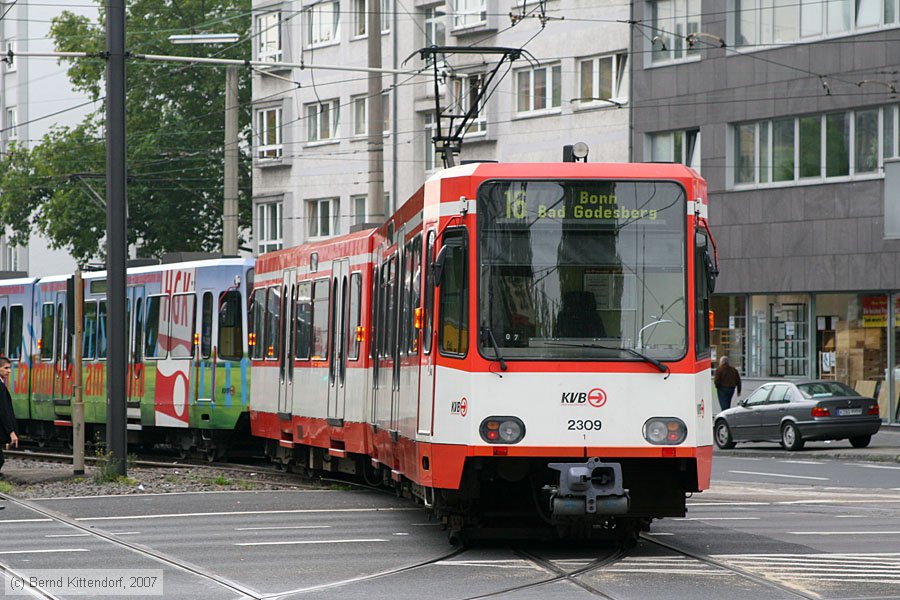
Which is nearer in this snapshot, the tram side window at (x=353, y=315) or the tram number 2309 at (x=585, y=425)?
the tram number 2309 at (x=585, y=425)

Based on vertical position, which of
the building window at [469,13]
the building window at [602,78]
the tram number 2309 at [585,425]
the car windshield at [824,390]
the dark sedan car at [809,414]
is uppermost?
the building window at [469,13]

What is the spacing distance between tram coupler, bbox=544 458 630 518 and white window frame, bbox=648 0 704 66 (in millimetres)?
30046

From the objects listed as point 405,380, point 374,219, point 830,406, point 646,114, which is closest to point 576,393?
point 405,380

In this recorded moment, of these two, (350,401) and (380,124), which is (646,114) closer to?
(380,124)

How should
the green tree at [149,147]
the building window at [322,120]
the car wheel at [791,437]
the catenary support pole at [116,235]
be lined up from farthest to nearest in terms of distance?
the green tree at [149,147] → the building window at [322,120] → the car wheel at [791,437] → the catenary support pole at [116,235]

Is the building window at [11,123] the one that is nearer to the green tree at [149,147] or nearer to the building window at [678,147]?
the green tree at [149,147]

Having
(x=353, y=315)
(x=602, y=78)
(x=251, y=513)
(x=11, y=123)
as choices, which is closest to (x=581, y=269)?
(x=251, y=513)

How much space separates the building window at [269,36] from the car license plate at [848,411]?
104 feet

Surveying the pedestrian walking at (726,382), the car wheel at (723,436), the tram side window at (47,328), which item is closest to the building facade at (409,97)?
the pedestrian walking at (726,382)

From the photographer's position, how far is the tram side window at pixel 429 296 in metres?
14.0

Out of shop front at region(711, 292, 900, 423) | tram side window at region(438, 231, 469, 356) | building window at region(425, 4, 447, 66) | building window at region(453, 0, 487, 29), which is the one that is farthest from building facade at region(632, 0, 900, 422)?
tram side window at region(438, 231, 469, 356)

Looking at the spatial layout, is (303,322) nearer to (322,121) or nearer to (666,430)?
(666,430)

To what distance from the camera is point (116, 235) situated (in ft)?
68.6

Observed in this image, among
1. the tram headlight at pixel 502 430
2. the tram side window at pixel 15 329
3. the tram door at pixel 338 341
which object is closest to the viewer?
the tram headlight at pixel 502 430
